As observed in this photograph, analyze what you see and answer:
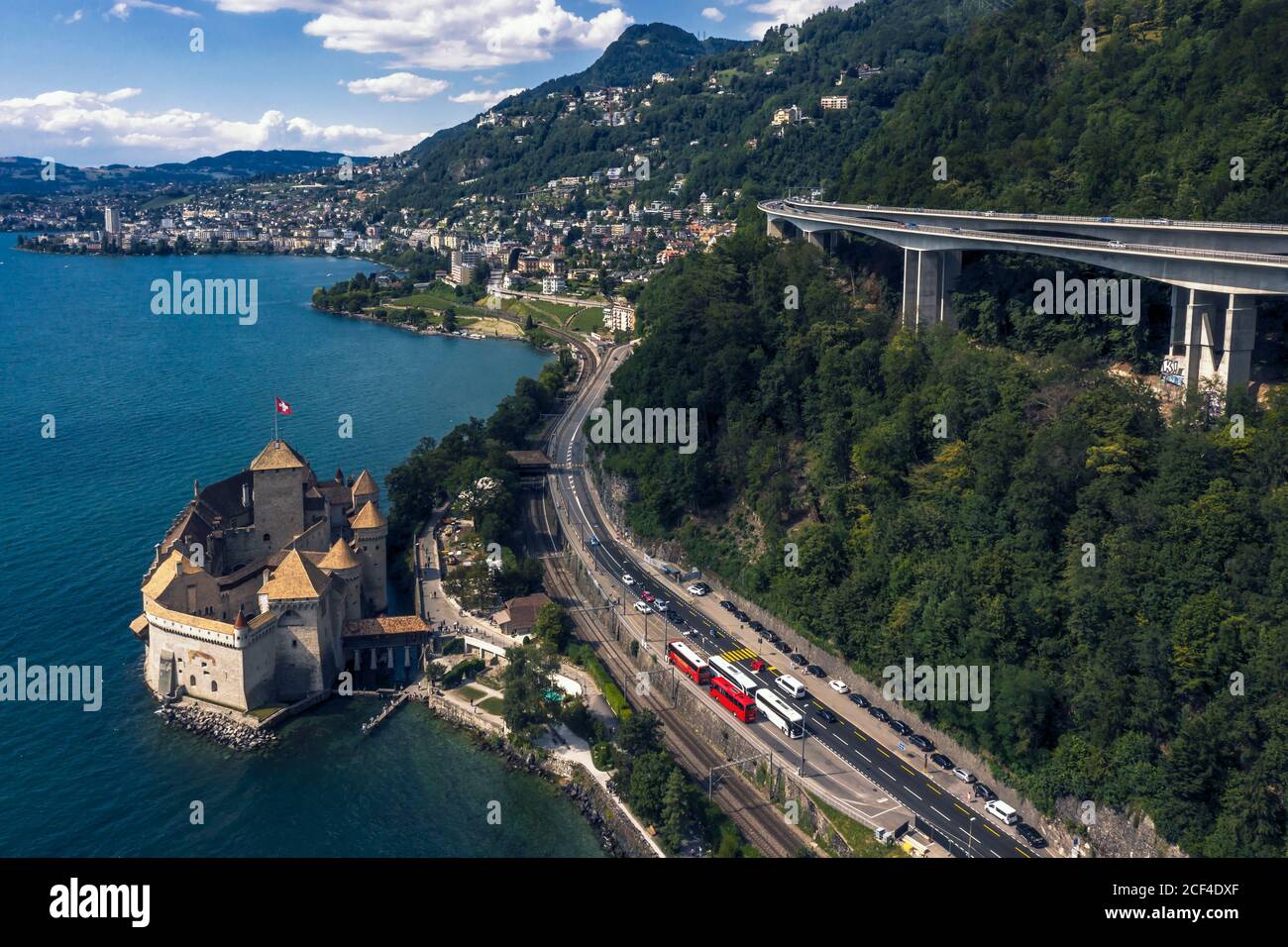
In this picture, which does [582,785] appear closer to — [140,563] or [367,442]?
[140,563]

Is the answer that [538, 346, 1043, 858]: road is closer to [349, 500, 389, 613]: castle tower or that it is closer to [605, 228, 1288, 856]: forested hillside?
[605, 228, 1288, 856]: forested hillside

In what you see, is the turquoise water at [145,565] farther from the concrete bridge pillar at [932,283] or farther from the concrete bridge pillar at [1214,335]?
the concrete bridge pillar at [932,283]

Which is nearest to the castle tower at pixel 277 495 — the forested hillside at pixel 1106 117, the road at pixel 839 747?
the road at pixel 839 747

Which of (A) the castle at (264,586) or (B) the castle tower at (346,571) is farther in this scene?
(B) the castle tower at (346,571)

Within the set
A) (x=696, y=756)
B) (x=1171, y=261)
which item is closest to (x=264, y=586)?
(x=696, y=756)

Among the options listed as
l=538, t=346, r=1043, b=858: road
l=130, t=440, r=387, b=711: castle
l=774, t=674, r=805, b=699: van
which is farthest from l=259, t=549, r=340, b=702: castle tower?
l=774, t=674, r=805, b=699: van

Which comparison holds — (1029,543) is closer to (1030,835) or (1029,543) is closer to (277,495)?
(1030,835)
